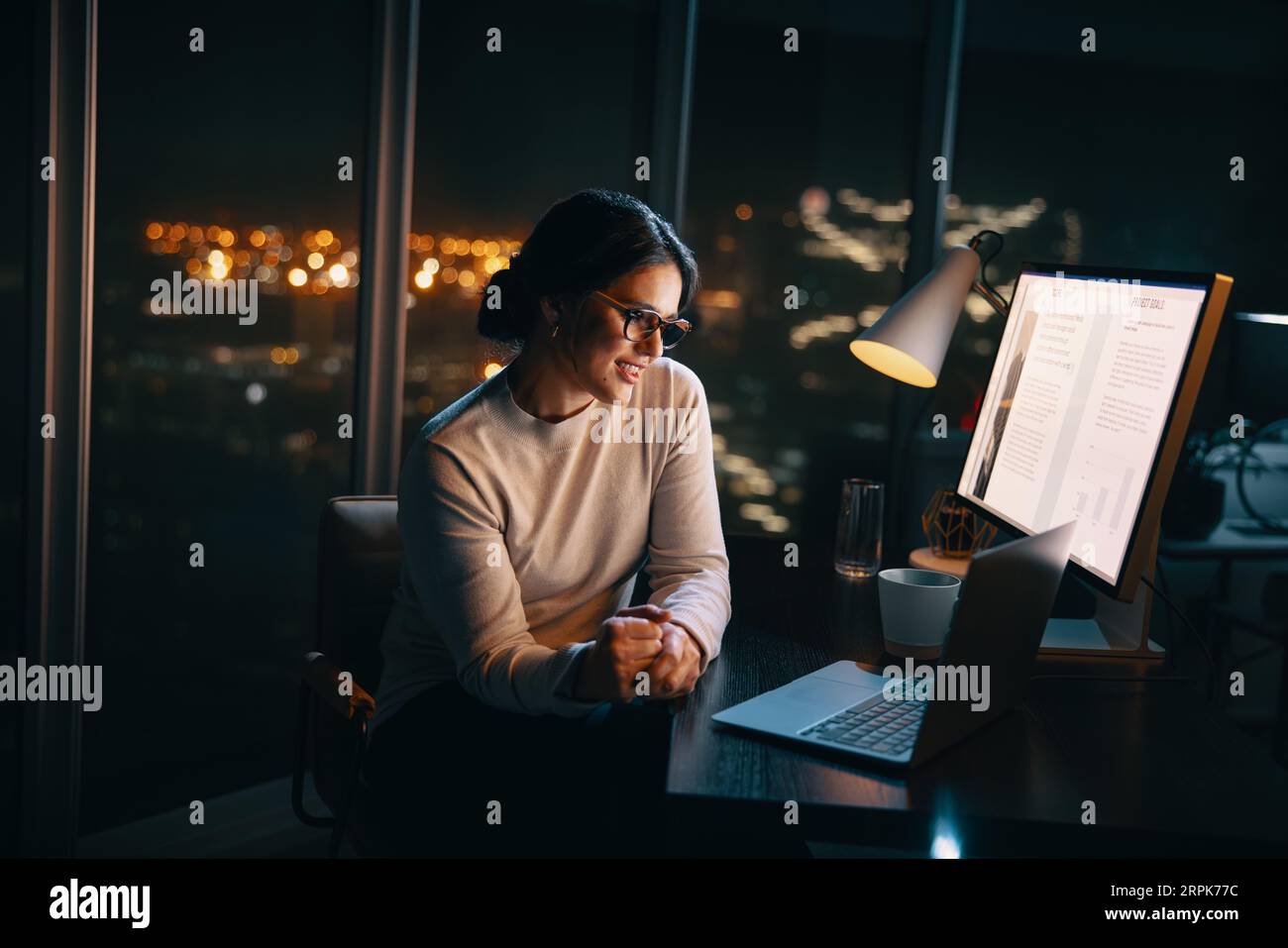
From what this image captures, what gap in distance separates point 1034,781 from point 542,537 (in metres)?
0.76

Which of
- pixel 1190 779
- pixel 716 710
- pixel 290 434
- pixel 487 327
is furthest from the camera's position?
pixel 290 434

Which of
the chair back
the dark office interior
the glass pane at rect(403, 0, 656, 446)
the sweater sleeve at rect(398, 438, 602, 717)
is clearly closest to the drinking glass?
the dark office interior

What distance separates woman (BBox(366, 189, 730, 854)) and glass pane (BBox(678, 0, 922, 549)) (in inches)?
65.9

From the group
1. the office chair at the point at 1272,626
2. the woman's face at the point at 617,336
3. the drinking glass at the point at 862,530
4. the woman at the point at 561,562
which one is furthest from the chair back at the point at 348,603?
the office chair at the point at 1272,626

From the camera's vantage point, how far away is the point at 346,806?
5.16 feet

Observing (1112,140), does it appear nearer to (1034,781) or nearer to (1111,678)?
(1111,678)

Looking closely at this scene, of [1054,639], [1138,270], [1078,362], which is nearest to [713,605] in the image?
[1054,639]

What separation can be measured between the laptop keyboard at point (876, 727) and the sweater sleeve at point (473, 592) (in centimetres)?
28

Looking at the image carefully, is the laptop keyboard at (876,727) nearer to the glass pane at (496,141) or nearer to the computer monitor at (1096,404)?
the computer monitor at (1096,404)

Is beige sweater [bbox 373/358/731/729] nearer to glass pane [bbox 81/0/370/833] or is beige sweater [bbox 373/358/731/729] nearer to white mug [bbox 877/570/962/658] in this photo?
white mug [bbox 877/570/962/658]

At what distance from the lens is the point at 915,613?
4.64 feet

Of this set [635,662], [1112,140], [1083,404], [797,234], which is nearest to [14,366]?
[635,662]
